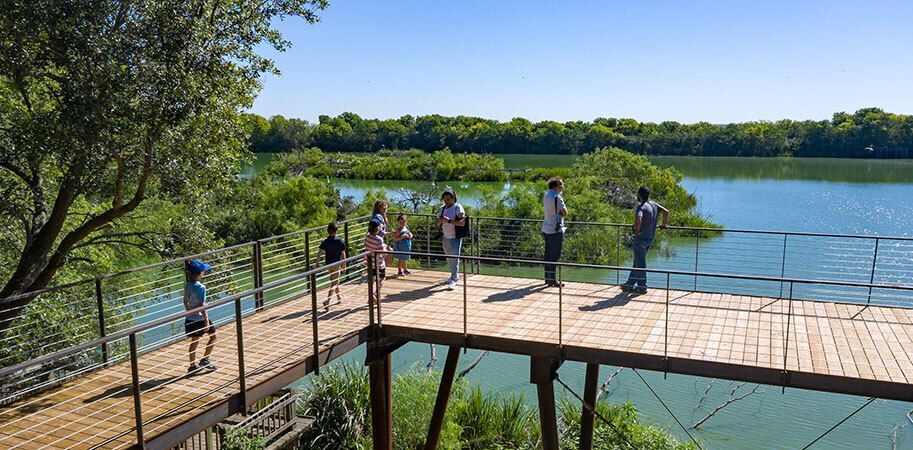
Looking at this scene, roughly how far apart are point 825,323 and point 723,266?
56.9ft

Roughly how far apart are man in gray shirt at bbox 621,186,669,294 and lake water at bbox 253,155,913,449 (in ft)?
19.2

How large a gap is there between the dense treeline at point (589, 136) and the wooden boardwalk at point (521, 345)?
6717 centimetres

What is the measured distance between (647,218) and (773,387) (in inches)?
390

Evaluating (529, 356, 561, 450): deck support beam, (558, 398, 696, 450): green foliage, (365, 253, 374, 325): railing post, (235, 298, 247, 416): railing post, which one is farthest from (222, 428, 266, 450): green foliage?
(558, 398, 696, 450): green foliage

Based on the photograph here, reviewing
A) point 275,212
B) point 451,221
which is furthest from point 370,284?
point 275,212

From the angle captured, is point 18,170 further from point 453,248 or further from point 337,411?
point 337,411

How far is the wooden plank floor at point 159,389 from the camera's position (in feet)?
19.8

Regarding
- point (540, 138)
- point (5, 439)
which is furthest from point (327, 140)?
point (5, 439)

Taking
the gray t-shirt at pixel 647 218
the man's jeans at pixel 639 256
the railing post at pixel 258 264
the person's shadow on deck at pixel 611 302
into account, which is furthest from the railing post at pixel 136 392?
the man's jeans at pixel 639 256

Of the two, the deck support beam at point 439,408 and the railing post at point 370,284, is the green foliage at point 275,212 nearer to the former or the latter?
the deck support beam at point 439,408

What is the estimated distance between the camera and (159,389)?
6.98 metres

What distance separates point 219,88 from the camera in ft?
29.7

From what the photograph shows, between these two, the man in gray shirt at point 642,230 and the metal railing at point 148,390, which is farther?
the man in gray shirt at point 642,230

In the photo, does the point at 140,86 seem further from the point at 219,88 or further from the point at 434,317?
the point at 434,317
